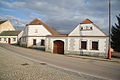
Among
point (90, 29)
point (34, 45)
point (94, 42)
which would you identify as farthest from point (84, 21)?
point (34, 45)

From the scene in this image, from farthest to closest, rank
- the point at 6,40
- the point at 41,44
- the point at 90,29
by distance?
1. the point at 6,40
2. the point at 41,44
3. the point at 90,29

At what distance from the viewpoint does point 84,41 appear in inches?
795

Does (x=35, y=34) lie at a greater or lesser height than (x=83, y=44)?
greater

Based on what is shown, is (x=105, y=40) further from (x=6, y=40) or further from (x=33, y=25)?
(x=6, y=40)

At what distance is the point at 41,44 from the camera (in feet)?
98.1

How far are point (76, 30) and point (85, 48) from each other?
3.78 m

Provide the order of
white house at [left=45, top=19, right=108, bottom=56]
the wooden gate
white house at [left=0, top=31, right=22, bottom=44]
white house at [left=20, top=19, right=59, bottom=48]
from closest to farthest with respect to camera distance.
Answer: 1. white house at [left=45, top=19, right=108, bottom=56]
2. the wooden gate
3. white house at [left=20, top=19, right=59, bottom=48]
4. white house at [left=0, top=31, right=22, bottom=44]

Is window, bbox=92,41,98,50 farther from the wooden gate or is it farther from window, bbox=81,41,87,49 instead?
the wooden gate

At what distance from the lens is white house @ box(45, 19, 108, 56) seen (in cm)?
1897

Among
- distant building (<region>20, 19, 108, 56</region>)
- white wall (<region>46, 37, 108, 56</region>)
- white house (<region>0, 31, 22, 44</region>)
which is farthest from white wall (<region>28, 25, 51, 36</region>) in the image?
white house (<region>0, 31, 22, 44</region>)

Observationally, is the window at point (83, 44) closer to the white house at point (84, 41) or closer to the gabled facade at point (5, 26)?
the white house at point (84, 41)

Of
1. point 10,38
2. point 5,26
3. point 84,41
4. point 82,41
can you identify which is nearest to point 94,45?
point 84,41

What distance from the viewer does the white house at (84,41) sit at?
19.0 meters

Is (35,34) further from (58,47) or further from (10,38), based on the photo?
(10,38)
